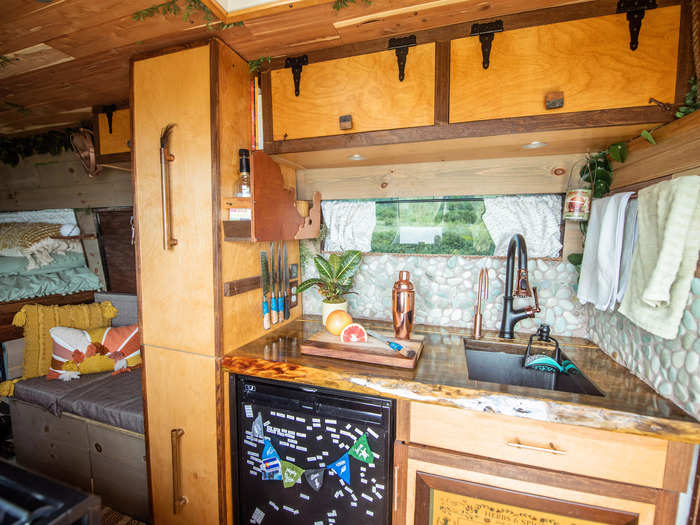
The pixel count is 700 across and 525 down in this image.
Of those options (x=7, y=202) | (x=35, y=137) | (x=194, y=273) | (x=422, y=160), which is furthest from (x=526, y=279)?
(x=7, y=202)

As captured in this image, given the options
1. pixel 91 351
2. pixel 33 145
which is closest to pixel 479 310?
pixel 91 351

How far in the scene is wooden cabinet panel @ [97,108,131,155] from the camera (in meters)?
2.14

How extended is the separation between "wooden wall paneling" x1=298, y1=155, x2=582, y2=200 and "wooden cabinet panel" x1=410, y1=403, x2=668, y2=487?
1133mm

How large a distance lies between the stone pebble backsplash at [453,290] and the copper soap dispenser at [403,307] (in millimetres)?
354

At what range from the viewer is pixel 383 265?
6.51ft

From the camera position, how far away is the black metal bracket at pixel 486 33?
126cm

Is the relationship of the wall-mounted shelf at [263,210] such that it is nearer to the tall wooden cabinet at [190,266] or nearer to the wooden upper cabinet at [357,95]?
the tall wooden cabinet at [190,266]

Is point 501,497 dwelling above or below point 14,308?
below

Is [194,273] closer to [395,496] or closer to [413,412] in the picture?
[413,412]

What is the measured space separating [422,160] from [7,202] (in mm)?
3964

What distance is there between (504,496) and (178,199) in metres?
1.74

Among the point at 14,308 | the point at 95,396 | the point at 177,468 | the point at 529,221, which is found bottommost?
the point at 177,468

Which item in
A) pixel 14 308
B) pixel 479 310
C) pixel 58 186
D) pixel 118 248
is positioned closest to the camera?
pixel 479 310

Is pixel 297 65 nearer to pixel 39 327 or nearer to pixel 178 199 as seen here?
pixel 178 199
